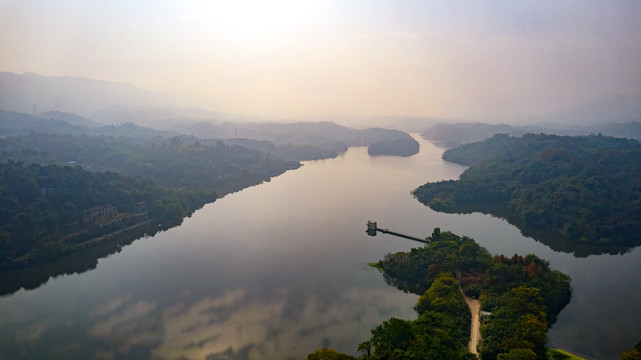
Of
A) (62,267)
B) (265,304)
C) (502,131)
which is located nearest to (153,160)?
(62,267)

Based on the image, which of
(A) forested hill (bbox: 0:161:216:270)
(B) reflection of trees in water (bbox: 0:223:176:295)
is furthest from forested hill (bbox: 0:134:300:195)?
(B) reflection of trees in water (bbox: 0:223:176:295)

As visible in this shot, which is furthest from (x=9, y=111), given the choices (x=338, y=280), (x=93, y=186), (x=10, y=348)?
(x=338, y=280)

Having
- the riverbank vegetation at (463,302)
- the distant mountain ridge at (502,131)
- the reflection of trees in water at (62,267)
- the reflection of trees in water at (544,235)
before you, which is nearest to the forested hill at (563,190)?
the reflection of trees in water at (544,235)

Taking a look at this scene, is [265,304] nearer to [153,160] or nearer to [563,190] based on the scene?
[563,190]

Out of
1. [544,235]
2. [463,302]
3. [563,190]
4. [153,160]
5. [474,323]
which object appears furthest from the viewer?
[153,160]

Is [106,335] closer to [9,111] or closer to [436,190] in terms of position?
[436,190]

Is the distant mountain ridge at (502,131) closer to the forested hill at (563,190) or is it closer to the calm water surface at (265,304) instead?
the forested hill at (563,190)
